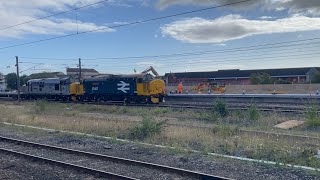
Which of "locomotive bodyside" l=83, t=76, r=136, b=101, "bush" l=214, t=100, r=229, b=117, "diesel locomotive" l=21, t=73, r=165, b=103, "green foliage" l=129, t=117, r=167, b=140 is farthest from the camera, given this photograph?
"locomotive bodyside" l=83, t=76, r=136, b=101

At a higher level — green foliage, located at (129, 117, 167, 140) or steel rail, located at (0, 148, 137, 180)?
green foliage, located at (129, 117, 167, 140)

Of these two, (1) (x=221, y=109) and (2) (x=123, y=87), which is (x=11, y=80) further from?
(1) (x=221, y=109)

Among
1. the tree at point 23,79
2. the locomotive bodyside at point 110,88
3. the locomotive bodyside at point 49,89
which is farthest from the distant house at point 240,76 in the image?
the locomotive bodyside at point 110,88

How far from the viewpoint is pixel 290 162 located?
9.77m

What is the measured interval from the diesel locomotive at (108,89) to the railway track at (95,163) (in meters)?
20.2

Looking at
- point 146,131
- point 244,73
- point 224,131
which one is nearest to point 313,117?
point 224,131

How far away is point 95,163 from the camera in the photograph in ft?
34.3

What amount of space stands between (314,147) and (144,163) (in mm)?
5443

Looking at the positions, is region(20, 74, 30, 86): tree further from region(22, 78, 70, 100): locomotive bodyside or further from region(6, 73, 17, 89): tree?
region(22, 78, 70, 100): locomotive bodyside

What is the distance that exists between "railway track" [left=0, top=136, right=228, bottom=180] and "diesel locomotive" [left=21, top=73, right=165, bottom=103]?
20.2 metres

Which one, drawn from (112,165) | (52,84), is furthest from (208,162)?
(52,84)

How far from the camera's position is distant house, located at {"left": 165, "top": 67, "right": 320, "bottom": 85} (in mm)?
78125

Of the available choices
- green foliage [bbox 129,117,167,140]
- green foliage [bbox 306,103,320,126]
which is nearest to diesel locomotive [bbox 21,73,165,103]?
green foliage [bbox 306,103,320,126]

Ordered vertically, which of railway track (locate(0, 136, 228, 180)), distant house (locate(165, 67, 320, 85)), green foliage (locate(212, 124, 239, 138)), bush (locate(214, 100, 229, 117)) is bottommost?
railway track (locate(0, 136, 228, 180))
